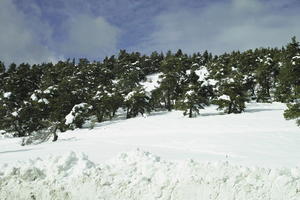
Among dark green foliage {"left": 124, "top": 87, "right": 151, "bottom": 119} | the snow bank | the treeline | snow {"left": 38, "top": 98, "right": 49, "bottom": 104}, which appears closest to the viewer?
the snow bank

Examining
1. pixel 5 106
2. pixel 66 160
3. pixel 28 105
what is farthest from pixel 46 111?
pixel 66 160

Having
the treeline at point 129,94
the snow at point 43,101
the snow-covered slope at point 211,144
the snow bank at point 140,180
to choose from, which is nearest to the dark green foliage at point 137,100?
the treeline at point 129,94

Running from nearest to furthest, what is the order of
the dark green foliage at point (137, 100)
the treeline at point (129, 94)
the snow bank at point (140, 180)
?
the snow bank at point (140, 180) → the treeline at point (129, 94) → the dark green foliage at point (137, 100)

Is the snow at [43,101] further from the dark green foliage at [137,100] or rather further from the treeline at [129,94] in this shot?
the dark green foliage at [137,100]

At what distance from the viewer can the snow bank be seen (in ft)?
28.8

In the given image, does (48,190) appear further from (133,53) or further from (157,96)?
(133,53)

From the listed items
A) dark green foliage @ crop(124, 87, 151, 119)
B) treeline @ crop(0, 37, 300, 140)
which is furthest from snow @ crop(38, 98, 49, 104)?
dark green foliage @ crop(124, 87, 151, 119)

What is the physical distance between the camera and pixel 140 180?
31.4ft

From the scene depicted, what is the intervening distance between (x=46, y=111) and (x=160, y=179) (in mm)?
34246

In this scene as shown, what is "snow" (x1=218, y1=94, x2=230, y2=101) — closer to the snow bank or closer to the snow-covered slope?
the snow-covered slope

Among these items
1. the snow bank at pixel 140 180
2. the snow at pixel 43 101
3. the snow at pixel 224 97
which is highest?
the snow at pixel 43 101

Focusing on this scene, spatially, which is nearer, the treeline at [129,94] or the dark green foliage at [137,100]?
the treeline at [129,94]

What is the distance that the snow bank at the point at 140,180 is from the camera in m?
8.77

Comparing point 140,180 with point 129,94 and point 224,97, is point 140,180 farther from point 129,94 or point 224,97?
point 129,94
